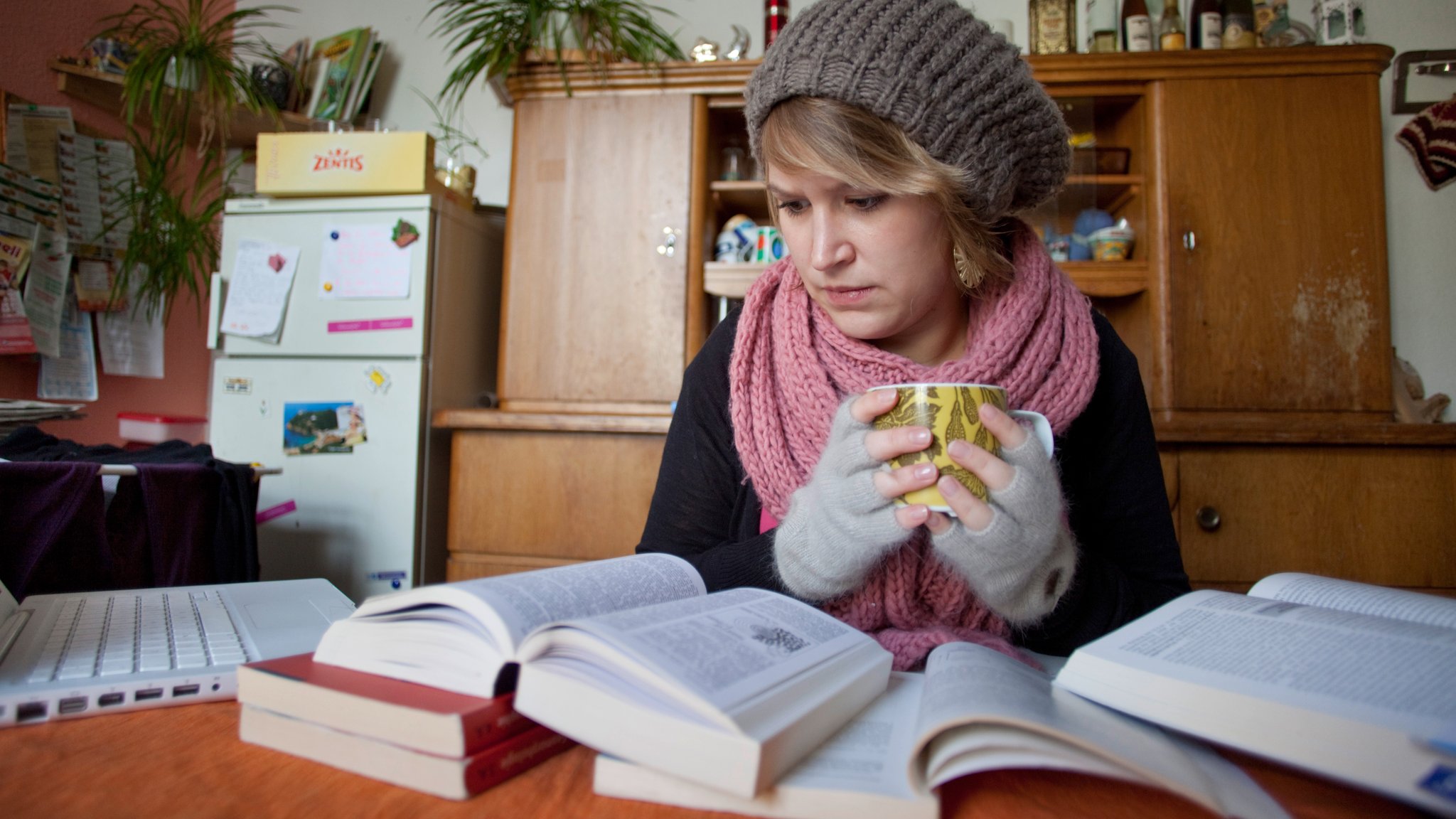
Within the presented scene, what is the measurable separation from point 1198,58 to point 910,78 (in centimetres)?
154

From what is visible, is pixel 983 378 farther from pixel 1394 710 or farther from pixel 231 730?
pixel 231 730

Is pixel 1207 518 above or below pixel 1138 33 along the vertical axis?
below

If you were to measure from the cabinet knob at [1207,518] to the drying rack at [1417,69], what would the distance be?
4.25ft

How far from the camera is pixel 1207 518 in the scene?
163cm

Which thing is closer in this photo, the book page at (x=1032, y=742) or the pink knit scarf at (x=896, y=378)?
the book page at (x=1032, y=742)

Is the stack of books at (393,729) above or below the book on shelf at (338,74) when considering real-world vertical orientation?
below

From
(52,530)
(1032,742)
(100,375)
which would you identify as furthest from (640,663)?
(100,375)

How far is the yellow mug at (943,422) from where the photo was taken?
51 centimetres

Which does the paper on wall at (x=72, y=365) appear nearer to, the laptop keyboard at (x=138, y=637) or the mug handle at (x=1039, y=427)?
the laptop keyboard at (x=138, y=637)

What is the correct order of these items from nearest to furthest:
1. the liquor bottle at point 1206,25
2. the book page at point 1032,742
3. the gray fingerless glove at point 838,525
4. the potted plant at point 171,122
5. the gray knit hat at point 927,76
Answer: the book page at point 1032,742, the gray fingerless glove at point 838,525, the gray knit hat at point 927,76, the liquor bottle at point 1206,25, the potted plant at point 171,122

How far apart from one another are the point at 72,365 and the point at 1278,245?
298 centimetres

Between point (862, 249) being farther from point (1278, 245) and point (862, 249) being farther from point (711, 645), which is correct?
point (1278, 245)

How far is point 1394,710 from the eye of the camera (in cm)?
34

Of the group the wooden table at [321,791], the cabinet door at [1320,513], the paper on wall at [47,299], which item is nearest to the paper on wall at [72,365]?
the paper on wall at [47,299]
